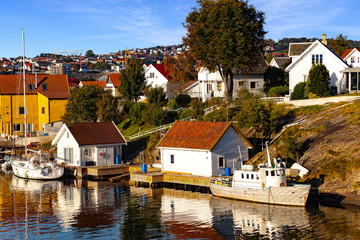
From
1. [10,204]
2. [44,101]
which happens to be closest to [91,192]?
[10,204]

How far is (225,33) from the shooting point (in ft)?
249

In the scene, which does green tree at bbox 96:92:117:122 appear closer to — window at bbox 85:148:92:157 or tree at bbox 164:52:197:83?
window at bbox 85:148:92:157

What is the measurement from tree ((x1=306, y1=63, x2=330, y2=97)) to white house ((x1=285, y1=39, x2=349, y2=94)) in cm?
230

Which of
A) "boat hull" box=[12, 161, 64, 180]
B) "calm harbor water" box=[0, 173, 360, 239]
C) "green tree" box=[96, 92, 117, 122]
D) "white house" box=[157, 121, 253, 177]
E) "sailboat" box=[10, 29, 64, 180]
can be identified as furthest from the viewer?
"green tree" box=[96, 92, 117, 122]

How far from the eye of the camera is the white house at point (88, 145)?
64.6 metres

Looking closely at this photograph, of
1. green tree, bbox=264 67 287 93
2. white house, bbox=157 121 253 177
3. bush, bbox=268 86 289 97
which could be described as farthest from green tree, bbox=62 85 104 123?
white house, bbox=157 121 253 177

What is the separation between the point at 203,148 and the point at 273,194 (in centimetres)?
1094

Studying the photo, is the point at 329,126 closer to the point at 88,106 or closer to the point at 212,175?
the point at 212,175

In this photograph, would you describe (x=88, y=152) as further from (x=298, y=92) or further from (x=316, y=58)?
(x=316, y=58)

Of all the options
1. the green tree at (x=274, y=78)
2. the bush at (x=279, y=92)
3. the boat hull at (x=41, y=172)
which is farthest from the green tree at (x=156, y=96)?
the boat hull at (x=41, y=172)

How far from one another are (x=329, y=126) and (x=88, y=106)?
4291 centimetres

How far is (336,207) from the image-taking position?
135 ft

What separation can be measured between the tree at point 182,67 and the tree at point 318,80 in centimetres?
3597

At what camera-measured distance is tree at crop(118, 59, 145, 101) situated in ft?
325
